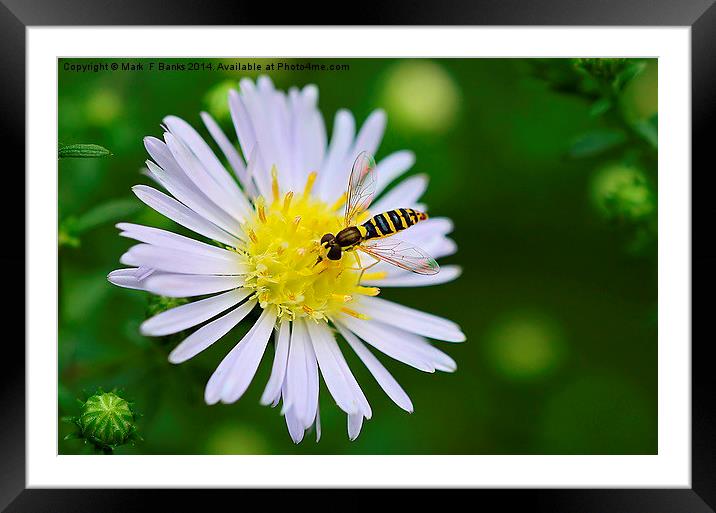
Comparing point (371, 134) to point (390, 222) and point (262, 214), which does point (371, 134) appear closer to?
point (390, 222)

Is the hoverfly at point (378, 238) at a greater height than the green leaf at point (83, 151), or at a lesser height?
lesser

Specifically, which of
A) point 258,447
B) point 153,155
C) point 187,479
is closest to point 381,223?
point 153,155

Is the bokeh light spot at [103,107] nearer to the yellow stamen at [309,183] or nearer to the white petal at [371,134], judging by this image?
the yellow stamen at [309,183]

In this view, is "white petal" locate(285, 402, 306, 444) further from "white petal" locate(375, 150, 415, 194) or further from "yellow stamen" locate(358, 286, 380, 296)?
"white petal" locate(375, 150, 415, 194)

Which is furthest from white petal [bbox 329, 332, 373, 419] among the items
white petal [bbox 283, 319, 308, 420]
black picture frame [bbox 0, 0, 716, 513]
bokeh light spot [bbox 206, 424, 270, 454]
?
bokeh light spot [bbox 206, 424, 270, 454]

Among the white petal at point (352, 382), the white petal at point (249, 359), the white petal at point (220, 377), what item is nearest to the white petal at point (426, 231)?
the white petal at point (352, 382)
